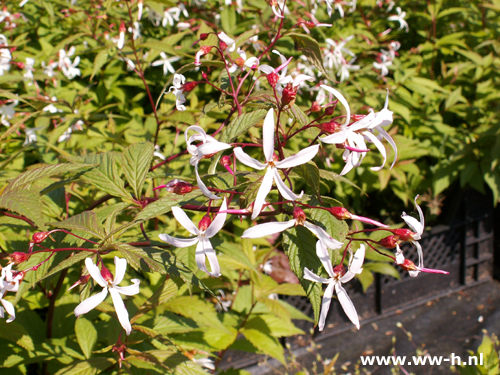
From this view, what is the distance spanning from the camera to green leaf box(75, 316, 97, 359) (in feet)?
2.89

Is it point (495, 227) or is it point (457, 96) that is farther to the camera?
point (495, 227)

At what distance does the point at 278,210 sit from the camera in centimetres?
60

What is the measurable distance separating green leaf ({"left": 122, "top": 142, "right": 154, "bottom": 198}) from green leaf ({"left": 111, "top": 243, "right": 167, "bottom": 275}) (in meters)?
0.14

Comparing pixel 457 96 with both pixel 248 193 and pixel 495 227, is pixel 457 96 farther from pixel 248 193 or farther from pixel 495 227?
pixel 248 193

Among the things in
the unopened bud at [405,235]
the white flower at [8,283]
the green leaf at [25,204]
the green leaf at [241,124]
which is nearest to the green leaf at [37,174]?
the green leaf at [25,204]

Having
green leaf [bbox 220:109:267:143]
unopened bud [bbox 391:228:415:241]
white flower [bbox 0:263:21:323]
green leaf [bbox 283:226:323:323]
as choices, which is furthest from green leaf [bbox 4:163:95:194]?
unopened bud [bbox 391:228:415:241]

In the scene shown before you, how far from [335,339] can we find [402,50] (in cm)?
189

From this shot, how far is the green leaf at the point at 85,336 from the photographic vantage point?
0.88 meters

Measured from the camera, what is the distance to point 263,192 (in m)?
0.46

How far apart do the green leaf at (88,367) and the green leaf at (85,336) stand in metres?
0.10

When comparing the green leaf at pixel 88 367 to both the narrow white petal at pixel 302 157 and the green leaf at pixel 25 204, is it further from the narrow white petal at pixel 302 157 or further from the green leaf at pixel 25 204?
the narrow white petal at pixel 302 157

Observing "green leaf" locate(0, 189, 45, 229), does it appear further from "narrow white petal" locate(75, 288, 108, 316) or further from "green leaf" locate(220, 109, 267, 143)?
"green leaf" locate(220, 109, 267, 143)

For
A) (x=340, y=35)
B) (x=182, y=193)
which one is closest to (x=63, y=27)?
(x=340, y=35)

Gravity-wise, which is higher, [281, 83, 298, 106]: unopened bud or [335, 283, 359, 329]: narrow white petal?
[281, 83, 298, 106]: unopened bud
